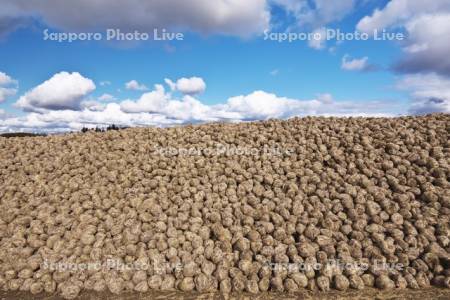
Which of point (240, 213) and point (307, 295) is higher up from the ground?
point (240, 213)

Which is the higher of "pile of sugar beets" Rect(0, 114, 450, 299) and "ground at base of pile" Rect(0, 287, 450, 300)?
"pile of sugar beets" Rect(0, 114, 450, 299)

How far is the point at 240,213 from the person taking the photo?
24.5 ft

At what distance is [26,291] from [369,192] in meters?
6.32

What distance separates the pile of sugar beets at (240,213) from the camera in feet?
21.2

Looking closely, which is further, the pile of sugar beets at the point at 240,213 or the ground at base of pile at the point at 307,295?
the pile of sugar beets at the point at 240,213

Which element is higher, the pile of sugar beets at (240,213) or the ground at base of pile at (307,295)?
the pile of sugar beets at (240,213)

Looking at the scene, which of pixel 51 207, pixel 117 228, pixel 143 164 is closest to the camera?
pixel 117 228

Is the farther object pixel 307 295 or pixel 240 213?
pixel 240 213

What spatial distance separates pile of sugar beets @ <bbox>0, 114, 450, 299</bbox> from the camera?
6.46 m

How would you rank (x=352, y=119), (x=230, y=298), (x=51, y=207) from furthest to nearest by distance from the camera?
(x=352, y=119) < (x=51, y=207) < (x=230, y=298)

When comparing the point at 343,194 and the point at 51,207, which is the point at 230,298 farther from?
the point at 51,207

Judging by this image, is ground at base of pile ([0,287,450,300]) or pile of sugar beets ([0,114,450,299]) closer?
ground at base of pile ([0,287,450,300])

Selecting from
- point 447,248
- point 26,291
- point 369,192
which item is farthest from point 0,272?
point 447,248

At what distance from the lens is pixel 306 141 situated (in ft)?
31.5
